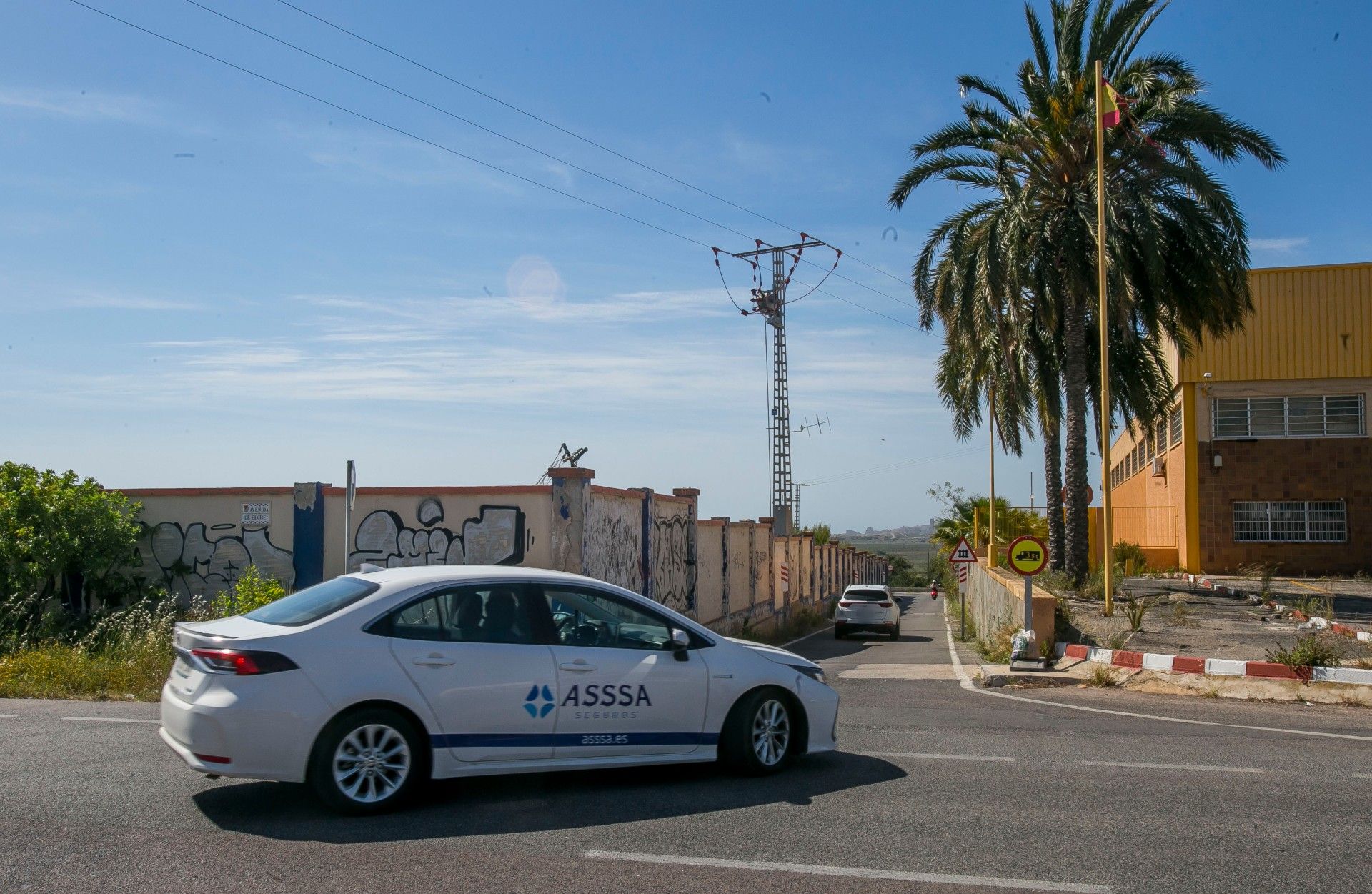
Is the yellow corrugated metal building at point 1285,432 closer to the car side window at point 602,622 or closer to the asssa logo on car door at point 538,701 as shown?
the car side window at point 602,622

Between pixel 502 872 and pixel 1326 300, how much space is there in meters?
33.2

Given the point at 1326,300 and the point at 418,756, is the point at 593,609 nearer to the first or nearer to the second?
the point at 418,756

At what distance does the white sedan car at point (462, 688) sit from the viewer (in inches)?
248

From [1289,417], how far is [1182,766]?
2787cm

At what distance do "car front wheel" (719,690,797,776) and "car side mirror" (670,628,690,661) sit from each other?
543mm

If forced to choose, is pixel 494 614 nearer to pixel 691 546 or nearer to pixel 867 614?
pixel 691 546

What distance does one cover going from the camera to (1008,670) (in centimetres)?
1518

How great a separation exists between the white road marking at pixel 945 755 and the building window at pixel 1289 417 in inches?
1090

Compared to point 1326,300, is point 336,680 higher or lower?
lower

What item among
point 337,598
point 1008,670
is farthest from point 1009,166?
point 337,598

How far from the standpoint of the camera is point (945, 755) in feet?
28.5

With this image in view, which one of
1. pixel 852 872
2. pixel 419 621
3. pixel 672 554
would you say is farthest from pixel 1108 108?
pixel 852 872

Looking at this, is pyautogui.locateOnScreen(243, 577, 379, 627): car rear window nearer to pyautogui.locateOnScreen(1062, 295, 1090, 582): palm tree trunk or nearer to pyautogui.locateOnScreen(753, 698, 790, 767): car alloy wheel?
pyautogui.locateOnScreen(753, 698, 790, 767): car alloy wheel

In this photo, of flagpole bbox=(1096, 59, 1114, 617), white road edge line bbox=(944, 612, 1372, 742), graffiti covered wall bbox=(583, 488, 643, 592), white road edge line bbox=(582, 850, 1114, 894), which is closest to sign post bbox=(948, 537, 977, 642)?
flagpole bbox=(1096, 59, 1114, 617)
